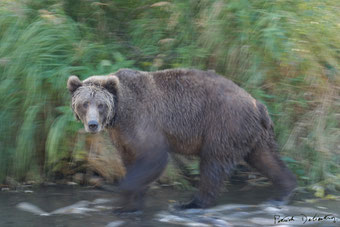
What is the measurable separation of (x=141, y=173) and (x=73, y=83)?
45.2 inches

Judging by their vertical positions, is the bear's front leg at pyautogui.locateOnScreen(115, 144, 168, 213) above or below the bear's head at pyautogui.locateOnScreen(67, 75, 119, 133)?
below

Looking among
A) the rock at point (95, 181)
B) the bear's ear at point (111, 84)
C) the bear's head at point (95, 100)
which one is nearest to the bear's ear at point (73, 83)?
the bear's head at point (95, 100)

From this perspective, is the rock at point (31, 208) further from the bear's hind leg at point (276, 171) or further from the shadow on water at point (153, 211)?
the bear's hind leg at point (276, 171)

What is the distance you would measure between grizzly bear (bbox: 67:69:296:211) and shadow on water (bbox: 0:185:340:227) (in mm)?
215

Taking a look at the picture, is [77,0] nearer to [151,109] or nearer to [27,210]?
[151,109]

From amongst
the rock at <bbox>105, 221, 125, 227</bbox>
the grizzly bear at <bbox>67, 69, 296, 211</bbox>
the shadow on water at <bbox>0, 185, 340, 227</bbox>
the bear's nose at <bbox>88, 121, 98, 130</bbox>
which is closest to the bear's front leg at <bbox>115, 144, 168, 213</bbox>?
the grizzly bear at <bbox>67, 69, 296, 211</bbox>

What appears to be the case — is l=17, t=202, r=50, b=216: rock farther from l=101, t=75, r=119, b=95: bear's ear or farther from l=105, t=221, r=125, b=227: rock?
l=101, t=75, r=119, b=95: bear's ear

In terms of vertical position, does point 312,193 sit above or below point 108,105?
below

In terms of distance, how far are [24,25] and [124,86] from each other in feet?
6.18

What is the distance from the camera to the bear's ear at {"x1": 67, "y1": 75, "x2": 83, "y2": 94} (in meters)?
5.38

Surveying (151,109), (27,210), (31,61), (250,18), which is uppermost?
(250,18)

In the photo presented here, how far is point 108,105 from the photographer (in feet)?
17.6

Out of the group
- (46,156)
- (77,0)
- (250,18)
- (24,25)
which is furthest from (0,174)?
(250,18)

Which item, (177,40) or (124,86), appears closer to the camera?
(124,86)
